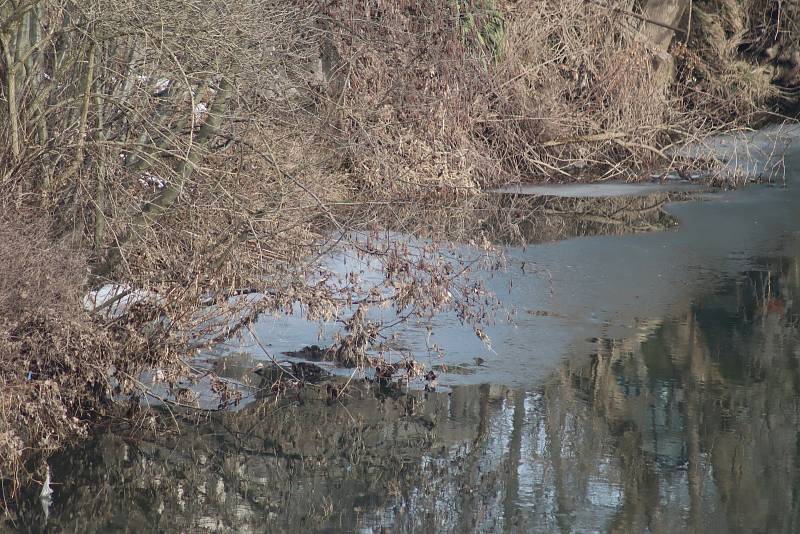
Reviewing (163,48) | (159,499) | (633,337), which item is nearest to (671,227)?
(633,337)

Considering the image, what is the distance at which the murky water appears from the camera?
16.9 feet

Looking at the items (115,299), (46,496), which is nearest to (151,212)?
(115,299)

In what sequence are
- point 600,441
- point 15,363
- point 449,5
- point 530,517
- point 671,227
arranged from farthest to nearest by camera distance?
point 449,5 < point 671,227 < point 600,441 < point 15,363 < point 530,517

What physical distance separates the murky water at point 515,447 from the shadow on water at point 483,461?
0.01 metres

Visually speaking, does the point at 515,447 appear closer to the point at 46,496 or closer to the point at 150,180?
the point at 46,496

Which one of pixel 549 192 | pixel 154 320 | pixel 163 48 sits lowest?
pixel 549 192

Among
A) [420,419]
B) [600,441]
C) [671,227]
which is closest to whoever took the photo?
[600,441]

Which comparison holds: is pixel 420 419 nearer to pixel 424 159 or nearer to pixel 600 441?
pixel 600 441

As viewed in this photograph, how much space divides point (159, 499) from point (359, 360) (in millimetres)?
2184

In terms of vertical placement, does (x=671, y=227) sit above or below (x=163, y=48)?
below

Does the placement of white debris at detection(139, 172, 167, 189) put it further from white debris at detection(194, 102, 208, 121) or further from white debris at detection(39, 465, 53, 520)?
white debris at detection(39, 465, 53, 520)

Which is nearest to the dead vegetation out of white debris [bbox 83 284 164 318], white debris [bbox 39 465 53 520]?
white debris [bbox 83 284 164 318]

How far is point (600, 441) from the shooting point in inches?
240

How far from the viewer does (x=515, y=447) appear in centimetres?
601
